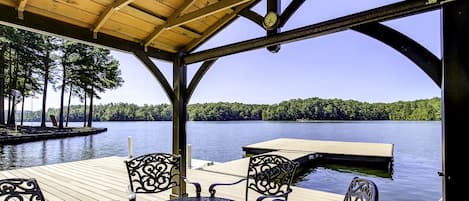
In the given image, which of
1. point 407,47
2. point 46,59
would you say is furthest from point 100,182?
point 46,59

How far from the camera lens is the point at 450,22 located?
1.96 m

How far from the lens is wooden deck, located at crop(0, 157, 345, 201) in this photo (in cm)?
439

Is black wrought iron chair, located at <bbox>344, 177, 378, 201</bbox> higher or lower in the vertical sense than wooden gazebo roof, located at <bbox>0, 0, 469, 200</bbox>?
lower

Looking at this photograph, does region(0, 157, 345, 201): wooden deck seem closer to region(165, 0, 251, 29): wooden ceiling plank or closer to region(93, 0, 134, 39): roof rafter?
region(93, 0, 134, 39): roof rafter

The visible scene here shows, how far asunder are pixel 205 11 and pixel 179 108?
1619mm

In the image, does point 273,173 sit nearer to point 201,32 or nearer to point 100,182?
point 201,32

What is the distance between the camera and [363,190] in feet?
5.01

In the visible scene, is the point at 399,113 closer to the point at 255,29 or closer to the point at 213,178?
the point at 213,178

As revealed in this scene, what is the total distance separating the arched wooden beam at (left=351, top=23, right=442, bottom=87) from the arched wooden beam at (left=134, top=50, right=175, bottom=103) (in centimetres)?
248

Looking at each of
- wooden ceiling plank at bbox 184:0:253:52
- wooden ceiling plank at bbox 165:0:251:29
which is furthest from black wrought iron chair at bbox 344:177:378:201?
wooden ceiling plank at bbox 184:0:253:52

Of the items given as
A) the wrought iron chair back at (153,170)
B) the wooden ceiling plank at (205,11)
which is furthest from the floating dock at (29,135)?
the wooden ceiling plank at (205,11)

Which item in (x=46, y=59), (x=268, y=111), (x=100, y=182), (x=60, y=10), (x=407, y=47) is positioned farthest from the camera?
(x=268, y=111)

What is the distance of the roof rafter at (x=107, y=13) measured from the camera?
2687mm

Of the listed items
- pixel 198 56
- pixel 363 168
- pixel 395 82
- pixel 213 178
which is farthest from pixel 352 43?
pixel 198 56
